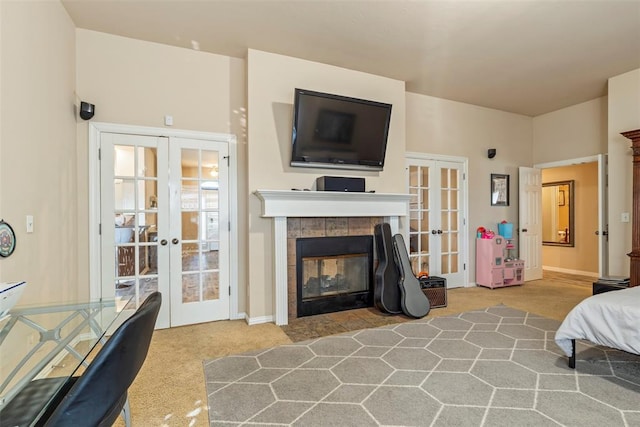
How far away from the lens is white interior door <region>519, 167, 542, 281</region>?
545cm

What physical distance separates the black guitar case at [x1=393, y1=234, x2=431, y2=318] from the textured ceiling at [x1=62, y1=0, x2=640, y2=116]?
204 cm

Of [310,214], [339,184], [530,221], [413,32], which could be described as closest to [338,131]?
[339,184]

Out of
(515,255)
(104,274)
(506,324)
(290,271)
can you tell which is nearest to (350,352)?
(290,271)

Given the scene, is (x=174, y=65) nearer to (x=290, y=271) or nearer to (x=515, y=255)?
(x=290, y=271)

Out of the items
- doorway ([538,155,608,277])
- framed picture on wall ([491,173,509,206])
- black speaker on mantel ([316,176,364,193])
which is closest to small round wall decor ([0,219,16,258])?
black speaker on mantel ([316,176,364,193])

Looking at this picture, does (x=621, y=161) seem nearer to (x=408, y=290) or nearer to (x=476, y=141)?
(x=476, y=141)

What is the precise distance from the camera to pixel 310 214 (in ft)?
11.4

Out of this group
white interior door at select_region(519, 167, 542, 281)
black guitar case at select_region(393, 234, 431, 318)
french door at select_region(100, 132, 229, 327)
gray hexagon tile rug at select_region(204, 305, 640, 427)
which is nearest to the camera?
gray hexagon tile rug at select_region(204, 305, 640, 427)

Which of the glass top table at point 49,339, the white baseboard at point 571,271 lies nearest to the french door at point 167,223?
the glass top table at point 49,339

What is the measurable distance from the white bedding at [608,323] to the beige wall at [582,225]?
465 centimetres

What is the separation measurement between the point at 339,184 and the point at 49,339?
2684 mm

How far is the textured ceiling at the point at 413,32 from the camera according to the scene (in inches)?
107

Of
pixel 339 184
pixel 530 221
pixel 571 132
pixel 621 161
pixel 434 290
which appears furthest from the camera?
pixel 530 221

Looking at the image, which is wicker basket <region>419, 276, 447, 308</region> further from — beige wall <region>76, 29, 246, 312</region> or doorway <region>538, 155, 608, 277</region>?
doorway <region>538, 155, 608, 277</region>
